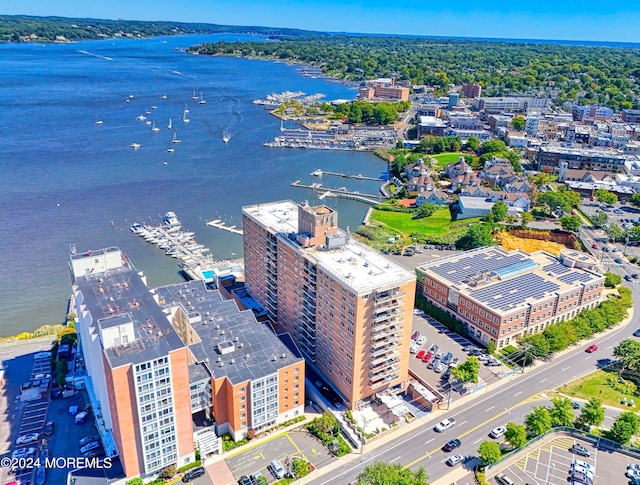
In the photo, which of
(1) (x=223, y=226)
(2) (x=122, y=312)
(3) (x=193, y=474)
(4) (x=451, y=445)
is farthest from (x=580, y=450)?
(1) (x=223, y=226)

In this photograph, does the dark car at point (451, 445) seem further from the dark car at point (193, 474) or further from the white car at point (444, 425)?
the dark car at point (193, 474)

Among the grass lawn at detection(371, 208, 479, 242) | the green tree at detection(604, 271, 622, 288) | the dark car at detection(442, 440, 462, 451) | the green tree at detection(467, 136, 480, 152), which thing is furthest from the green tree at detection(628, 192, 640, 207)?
the dark car at detection(442, 440, 462, 451)

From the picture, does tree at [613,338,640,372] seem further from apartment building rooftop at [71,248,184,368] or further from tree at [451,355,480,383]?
apartment building rooftop at [71,248,184,368]

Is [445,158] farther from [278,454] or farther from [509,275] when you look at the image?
[278,454]

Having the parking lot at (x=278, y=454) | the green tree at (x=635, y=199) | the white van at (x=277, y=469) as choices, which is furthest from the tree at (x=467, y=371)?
the green tree at (x=635, y=199)

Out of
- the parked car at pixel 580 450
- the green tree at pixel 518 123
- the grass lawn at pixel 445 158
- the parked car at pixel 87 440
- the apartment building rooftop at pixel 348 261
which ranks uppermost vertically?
the green tree at pixel 518 123

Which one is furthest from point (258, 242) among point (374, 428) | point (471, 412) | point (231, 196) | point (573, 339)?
point (231, 196)

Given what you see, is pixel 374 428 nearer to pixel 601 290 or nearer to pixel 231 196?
pixel 601 290
